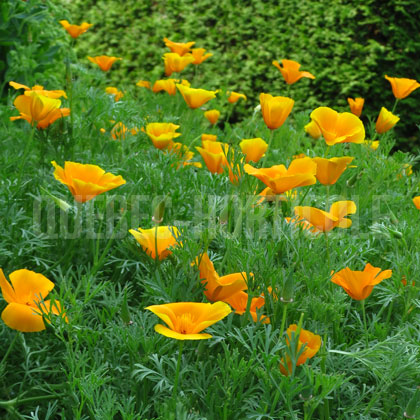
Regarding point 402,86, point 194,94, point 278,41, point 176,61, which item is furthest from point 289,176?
point 278,41

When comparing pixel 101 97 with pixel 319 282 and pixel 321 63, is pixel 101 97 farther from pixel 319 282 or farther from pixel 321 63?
pixel 321 63

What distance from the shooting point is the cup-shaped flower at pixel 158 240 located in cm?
114

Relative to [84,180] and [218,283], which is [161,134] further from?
[218,283]

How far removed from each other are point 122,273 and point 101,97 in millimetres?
1010

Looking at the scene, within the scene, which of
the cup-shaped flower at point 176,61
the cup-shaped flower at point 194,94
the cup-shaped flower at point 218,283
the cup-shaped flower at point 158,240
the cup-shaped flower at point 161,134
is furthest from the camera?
the cup-shaped flower at point 176,61

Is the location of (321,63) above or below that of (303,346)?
below

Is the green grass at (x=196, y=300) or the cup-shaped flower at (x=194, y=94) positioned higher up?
the cup-shaped flower at (x=194, y=94)

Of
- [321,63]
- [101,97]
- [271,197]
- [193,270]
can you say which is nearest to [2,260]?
[193,270]

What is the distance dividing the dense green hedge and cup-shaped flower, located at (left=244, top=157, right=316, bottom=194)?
2.68 m

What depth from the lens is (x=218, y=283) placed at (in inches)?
40.6

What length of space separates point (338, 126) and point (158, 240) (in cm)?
58

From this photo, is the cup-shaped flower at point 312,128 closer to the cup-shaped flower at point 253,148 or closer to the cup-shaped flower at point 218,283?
the cup-shaped flower at point 253,148

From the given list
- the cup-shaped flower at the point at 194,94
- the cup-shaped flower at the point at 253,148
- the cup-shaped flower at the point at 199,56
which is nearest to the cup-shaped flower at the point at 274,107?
the cup-shaped flower at the point at 253,148

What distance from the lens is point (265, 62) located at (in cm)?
507
